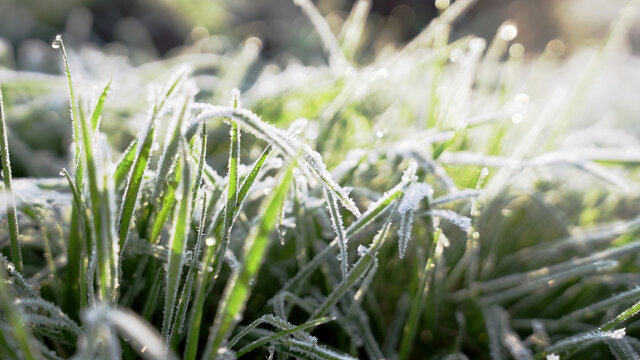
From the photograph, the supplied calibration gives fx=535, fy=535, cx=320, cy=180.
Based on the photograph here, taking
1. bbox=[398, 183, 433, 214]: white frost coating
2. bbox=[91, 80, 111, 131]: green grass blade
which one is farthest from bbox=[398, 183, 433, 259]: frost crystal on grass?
bbox=[91, 80, 111, 131]: green grass blade

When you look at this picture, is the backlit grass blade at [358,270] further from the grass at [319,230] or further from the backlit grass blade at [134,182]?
the backlit grass blade at [134,182]

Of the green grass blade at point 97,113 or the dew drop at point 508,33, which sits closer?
the green grass blade at point 97,113

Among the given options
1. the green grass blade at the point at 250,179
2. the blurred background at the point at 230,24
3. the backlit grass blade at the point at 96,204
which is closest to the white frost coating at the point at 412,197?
the green grass blade at the point at 250,179

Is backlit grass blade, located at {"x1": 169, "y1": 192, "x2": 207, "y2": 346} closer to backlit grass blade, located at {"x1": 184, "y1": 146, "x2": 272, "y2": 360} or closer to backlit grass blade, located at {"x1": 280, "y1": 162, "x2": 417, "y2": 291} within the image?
backlit grass blade, located at {"x1": 184, "y1": 146, "x2": 272, "y2": 360}

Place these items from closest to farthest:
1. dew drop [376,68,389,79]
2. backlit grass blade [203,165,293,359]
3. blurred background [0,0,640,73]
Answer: backlit grass blade [203,165,293,359] → dew drop [376,68,389,79] → blurred background [0,0,640,73]

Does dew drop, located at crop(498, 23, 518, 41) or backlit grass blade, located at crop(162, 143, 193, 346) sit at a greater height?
dew drop, located at crop(498, 23, 518, 41)

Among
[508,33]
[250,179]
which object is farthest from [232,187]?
[508,33]
